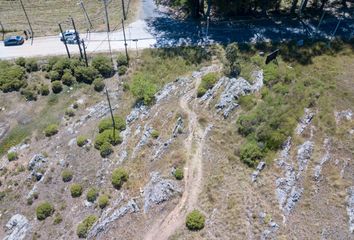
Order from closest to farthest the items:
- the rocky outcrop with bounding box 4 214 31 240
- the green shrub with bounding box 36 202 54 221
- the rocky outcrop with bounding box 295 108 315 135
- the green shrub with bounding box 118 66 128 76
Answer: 1. the rocky outcrop with bounding box 4 214 31 240
2. the green shrub with bounding box 36 202 54 221
3. the rocky outcrop with bounding box 295 108 315 135
4. the green shrub with bounding box 118 66 128 76

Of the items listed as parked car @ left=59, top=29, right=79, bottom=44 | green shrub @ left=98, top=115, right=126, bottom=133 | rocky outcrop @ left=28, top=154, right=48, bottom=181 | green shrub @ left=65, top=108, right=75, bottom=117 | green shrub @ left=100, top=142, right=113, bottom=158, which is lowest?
rocky outcrop @ left=28, top=154, right=48, bottom=181

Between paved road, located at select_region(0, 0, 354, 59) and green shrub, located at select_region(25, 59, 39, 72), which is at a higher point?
paved road, located at select_region(0, 0, 354, 59)

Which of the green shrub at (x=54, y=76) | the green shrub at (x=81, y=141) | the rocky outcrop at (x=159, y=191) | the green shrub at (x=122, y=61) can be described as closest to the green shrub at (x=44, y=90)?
the green shrub at (x=54, y=76)

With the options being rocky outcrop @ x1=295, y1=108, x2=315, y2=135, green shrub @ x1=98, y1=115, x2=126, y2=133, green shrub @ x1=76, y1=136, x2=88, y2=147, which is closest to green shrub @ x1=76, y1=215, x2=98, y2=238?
green shrub @ x1=76, y1=136, x2=88, y2=147

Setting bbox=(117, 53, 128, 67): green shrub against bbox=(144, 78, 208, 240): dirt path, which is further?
bbox=(117, 53, 128, 67): green shrub

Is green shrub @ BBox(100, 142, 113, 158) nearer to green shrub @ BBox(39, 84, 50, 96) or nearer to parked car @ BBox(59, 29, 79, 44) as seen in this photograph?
green shrub @ BBox(39, 84, 50, 96)

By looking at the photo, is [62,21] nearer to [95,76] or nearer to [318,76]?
[95,76]

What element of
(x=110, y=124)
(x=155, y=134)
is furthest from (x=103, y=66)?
(x=155, y=134)

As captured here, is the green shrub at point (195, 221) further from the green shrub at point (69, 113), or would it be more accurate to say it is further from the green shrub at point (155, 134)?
the green shrub at point (69, 113)
